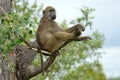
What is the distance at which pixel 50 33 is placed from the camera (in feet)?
46.5

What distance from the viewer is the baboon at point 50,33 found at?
13.5 meters

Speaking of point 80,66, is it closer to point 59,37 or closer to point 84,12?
point 84,12

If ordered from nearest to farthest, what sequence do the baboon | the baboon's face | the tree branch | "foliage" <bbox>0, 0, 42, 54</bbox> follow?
"foliage" <bbox>0, 0, 42, 54</bbox>, the baboon, the baboon's face, the tree branch

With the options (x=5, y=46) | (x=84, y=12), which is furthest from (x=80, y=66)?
(x=5, y=46)

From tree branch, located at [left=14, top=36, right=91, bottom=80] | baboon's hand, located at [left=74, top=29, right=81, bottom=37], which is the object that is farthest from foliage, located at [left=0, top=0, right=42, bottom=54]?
tree branch, located at [left=14, top=36, right=91, bottom=80]

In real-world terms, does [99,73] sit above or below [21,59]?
below

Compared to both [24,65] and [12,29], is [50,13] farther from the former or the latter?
[12,29]

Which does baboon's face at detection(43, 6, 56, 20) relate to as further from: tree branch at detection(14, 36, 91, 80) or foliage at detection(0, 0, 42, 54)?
foliage at detection(0, 0, 42, 54)

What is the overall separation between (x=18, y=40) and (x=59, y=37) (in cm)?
297

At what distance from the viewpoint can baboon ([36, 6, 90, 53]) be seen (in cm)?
1354

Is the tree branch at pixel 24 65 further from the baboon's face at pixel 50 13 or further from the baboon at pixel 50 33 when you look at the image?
the baboon's face at pixel 50 13

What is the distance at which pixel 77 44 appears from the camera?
1969cm

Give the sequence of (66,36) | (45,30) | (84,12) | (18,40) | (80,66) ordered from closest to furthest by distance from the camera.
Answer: (18,40) < (66,36) < (45,30) < (84,12) < (80,66)

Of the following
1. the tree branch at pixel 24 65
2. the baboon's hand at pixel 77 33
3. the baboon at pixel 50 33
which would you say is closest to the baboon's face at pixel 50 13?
the baboon at pixel 50 33
